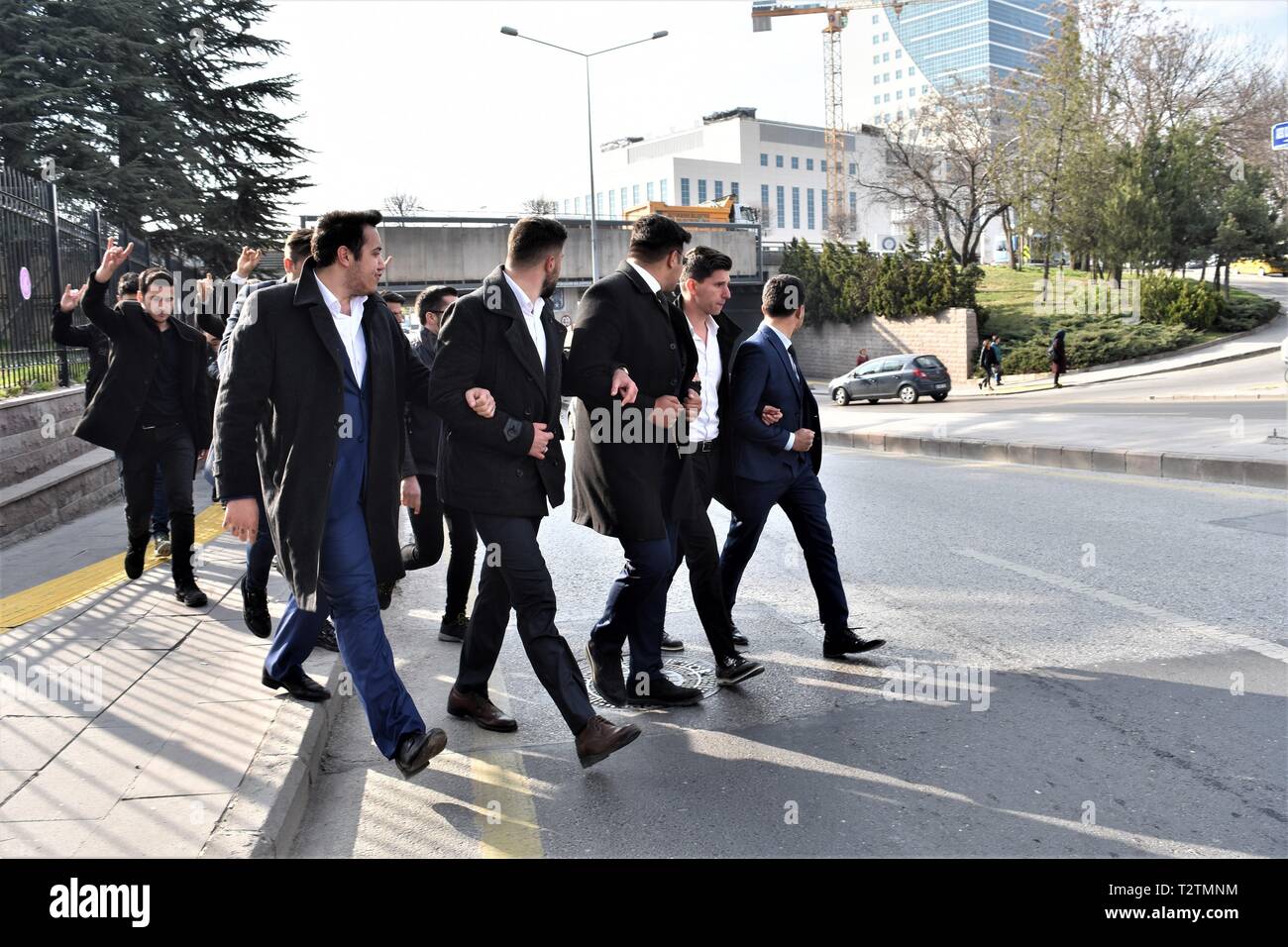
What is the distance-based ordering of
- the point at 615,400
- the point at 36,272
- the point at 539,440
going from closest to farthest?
the point at 539,440
the point at 615,400
the point at 36,272

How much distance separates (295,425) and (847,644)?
284 cm

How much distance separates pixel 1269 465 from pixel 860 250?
114 feet

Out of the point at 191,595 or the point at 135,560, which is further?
the point at 135,560

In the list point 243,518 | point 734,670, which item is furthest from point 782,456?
point 243,518

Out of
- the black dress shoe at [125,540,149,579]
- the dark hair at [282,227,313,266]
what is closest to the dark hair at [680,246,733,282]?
the dark hair at [282,227,313,266]

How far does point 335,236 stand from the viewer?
159 inches

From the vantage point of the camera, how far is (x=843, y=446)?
750 inches

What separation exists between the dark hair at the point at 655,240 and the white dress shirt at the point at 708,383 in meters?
0.47

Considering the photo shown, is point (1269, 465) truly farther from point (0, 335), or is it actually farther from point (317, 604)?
point (0, 335)

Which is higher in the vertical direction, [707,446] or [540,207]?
[540,207]

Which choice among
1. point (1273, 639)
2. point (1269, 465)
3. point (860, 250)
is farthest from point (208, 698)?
point (860, 250)

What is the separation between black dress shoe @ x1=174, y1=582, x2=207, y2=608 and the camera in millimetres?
6617

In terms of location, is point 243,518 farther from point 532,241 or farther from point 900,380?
point 900,380

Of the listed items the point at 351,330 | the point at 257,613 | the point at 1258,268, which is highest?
the point at 1258,268
